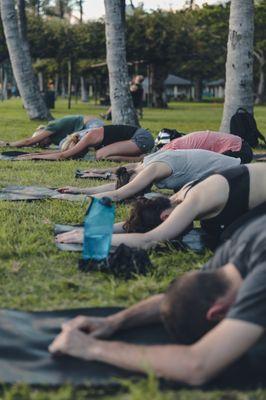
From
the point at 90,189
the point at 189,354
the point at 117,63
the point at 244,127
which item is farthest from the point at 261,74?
the point at 189,354

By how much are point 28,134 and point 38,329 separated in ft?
38.5

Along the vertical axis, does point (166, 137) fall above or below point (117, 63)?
below

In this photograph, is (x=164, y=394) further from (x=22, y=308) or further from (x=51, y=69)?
(x=51, y=69)

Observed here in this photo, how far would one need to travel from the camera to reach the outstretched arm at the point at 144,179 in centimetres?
606

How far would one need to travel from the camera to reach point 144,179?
238 inches

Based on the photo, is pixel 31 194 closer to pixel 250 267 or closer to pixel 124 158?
pixel 124 158

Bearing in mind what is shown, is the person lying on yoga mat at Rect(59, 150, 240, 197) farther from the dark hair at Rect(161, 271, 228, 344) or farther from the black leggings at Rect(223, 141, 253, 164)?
the dark hair at Rect(161, 271, 228, 344)

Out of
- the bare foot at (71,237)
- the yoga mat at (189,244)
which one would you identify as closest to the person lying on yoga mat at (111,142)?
the yoga mat at (189,244)

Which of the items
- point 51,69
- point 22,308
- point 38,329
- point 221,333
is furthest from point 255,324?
point 51,69

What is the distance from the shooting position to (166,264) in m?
4.57

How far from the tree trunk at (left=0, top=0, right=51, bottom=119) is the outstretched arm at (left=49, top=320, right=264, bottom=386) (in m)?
15.4

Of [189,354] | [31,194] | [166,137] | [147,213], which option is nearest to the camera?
[189,354]

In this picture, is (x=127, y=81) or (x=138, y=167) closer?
(x=138, y=167)

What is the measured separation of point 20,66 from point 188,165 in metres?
12.5
